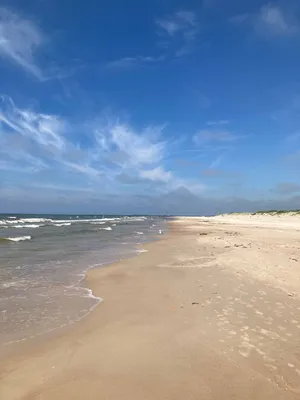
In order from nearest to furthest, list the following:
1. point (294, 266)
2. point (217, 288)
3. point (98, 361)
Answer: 1. point (98, 361)
2. point (217, 288)
3. point (294, 266)

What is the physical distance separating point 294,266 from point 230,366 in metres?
9.17

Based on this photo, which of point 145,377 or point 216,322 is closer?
point 145,377

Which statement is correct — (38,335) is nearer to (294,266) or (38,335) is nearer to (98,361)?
(98,361)

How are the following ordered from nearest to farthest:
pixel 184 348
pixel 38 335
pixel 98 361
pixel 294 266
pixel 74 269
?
1. pixel 98 361
2. pixel 184 348
3. pixel 38 335
4. pixel 294 266
5. pixel 74 269

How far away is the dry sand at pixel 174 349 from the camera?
440 centimetres

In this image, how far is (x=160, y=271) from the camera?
1323 cm

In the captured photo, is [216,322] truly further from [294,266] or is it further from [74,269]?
[74,269]

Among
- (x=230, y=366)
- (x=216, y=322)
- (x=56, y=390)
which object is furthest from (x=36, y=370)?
(x=216, y=322)

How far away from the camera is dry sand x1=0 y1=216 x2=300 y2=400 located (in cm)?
440

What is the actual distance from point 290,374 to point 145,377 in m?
2.27

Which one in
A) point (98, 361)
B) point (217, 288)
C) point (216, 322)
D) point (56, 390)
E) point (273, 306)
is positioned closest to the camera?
point (56, 390)

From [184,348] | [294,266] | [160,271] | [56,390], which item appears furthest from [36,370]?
[294,266]

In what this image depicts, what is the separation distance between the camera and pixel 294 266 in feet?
42.0

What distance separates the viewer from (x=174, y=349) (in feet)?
18.6
